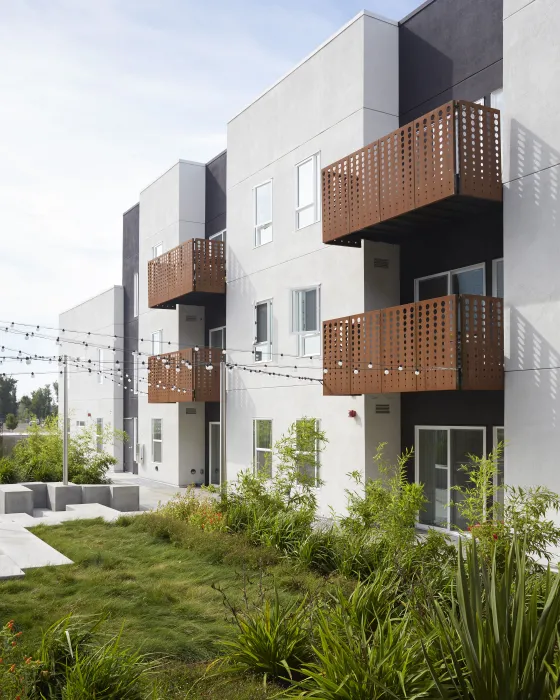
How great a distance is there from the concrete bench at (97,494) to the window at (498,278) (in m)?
10.3

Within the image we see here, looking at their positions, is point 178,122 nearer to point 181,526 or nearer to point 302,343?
point 302,343

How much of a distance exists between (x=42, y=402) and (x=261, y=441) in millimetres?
73244

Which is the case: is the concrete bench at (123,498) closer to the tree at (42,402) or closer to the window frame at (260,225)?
the window frame at (260,225)

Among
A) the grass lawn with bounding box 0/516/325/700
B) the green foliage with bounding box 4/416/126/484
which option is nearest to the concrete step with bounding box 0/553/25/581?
the grass lawn with bounding box 0/516/325/700

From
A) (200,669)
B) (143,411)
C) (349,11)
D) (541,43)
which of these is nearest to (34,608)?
(200,669)

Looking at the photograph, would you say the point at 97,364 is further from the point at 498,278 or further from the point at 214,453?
the point at 498,278

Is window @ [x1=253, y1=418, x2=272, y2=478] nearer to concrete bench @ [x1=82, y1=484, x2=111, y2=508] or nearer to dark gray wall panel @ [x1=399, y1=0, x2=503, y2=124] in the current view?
concrete bench @ [x1=82, y1=484, x2=111, y2=508]

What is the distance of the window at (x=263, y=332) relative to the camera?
1792 cm

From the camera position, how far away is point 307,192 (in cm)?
1645

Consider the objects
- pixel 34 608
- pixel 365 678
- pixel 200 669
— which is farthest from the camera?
pixel 34 608

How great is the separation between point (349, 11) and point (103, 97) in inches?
214

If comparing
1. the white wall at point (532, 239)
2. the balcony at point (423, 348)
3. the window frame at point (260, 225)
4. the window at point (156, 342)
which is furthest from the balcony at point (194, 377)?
the white wall at point (532, 239)

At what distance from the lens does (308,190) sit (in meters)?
16.4

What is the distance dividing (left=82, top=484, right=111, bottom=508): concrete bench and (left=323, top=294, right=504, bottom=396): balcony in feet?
22.0
